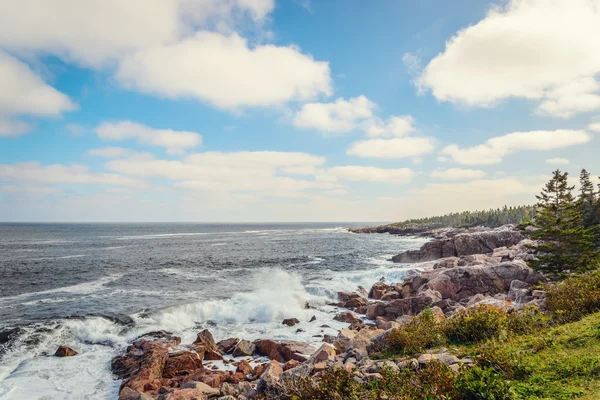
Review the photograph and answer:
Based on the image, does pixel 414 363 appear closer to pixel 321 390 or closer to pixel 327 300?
pixel 321 390

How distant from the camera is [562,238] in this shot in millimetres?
23500

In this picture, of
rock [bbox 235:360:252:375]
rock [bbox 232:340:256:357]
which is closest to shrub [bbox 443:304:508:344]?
rock [bbox 235:360:252:375]

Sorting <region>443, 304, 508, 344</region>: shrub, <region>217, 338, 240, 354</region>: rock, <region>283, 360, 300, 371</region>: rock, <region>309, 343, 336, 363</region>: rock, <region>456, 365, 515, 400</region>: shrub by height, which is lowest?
<region>217, 338, 240, 354</region>: rock

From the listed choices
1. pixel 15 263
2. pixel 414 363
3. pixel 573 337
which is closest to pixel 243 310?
pixel 414 363

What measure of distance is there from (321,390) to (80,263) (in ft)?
195

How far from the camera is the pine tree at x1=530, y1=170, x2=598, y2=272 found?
22.9 m

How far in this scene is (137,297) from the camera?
32188 mm

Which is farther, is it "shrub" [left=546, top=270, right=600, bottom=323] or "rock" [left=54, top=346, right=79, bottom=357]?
"rock" [left=54, top=346, right=79, bottom=357]

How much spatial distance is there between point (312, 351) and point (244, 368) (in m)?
4.03

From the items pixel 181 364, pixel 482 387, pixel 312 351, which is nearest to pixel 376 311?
pixel 312 351

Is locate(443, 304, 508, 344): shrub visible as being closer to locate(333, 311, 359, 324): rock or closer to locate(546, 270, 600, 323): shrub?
locate(546, 270, 600, 323): shrub

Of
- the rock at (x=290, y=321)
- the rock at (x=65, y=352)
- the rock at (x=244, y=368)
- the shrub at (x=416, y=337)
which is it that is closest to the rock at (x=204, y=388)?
the rock at (x=244, y=368)

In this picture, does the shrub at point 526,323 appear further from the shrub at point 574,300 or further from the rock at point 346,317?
the rock at point 346,317

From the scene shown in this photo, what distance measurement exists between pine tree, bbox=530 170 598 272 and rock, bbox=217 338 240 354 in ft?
74.3
